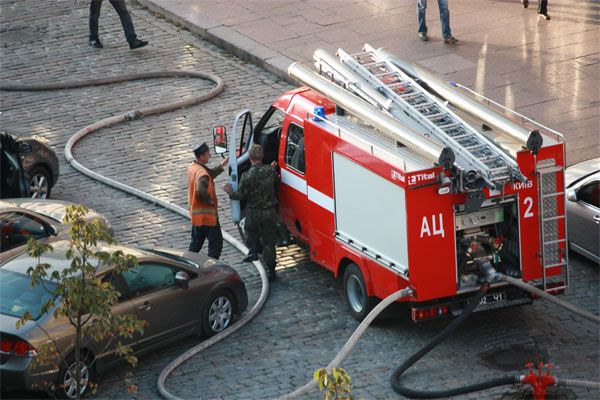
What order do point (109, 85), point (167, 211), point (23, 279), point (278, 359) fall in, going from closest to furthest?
point (23, 279), point (278, 359), point (167, 211), point (109, 85)

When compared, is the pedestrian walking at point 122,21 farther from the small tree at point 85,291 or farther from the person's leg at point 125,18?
the small tree at point 85,291

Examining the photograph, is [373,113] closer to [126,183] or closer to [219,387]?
[219,387]

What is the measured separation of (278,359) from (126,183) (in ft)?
21.6

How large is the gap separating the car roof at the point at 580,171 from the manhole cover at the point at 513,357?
340 centimetres

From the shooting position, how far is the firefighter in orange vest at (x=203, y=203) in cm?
1603

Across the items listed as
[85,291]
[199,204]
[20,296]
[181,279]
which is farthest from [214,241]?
[85,291]

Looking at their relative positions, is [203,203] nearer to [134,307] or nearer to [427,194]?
[134,307]

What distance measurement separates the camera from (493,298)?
1424 centimetres

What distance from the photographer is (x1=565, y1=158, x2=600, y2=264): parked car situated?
1628cm

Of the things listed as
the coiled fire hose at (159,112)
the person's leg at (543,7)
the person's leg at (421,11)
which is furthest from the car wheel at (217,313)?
the person's leg at (543,7)

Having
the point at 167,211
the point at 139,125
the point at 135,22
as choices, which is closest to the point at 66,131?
the point at 139,125

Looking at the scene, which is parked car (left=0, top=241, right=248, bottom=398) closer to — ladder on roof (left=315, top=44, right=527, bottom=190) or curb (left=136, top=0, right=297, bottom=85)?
ladder on roof (left=315, top=44, right=527, bottom=190)

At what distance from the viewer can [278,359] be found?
47.0ft

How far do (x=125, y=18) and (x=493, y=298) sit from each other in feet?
45.8
